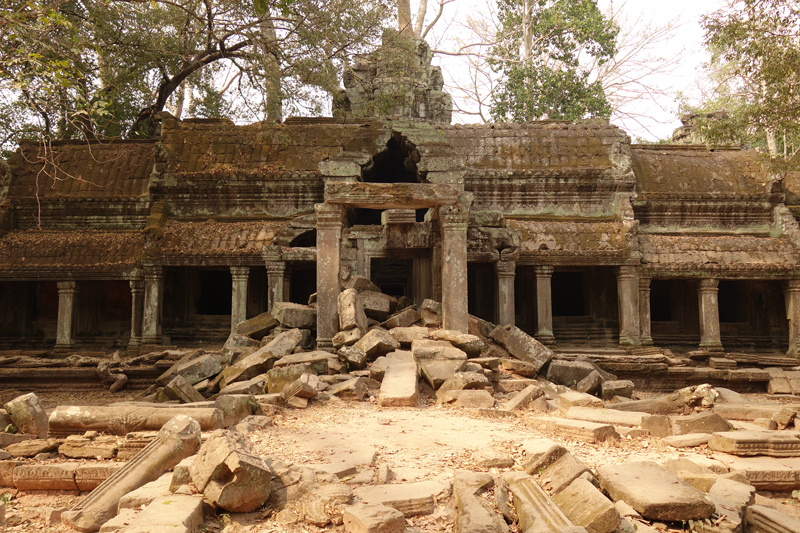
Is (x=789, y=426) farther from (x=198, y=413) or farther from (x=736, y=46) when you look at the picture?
(x=736, y=46)

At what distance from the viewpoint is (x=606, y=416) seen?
5.83 meters

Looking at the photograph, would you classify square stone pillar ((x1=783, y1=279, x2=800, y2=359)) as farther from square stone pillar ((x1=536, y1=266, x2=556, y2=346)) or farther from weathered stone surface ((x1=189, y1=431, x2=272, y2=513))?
weathered stone surface ((x1=189, y1=431, x2=272, y2=513))

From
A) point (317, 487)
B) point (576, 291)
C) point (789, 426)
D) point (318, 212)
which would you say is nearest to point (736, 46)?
point (576, 291)

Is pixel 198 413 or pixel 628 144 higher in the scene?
pixel 628 144

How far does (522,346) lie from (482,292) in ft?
15.0

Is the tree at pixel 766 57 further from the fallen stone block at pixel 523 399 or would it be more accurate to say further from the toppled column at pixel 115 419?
the toppled column at pixel 115 419

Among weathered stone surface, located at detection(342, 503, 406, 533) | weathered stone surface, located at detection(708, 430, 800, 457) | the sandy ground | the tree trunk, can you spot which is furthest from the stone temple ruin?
the tree trunk

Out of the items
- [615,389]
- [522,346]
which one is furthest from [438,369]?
[615,389]

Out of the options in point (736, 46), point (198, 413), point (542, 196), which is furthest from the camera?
point (542, 196)

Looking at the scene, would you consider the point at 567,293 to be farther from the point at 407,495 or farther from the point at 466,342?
the point at 407,495

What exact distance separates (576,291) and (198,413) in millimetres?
11131

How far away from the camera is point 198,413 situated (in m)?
5.02

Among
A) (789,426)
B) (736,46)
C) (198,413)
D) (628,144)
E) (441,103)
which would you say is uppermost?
(441,103)

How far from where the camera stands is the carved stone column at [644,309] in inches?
473
